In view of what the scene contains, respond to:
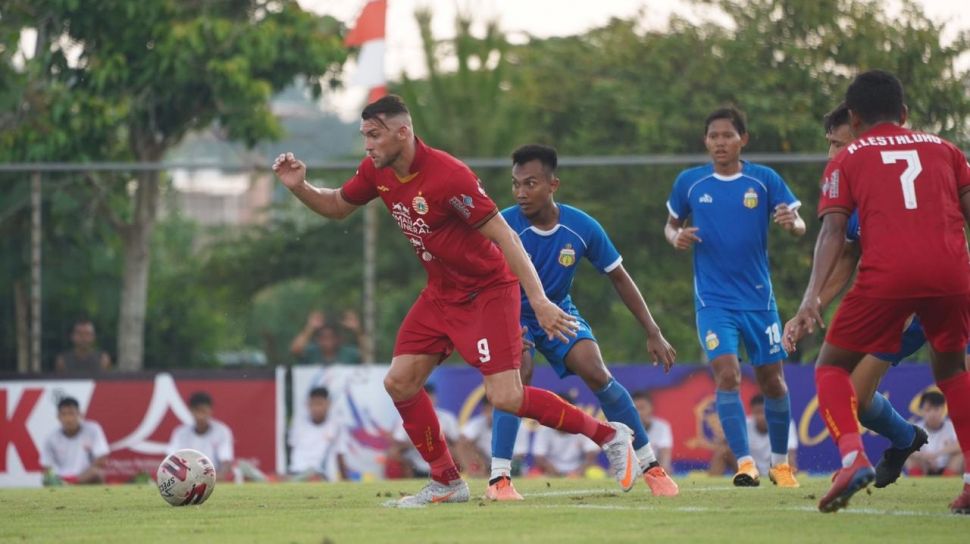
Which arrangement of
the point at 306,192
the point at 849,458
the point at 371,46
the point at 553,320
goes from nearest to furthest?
the point at 849,458 < the point at 553,320 < the point at 306,192 < the point at 371,46

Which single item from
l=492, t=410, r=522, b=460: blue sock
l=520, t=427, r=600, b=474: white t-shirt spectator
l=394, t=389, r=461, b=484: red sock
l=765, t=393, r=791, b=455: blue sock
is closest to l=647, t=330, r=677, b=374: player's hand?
l=492, t=410, r=522, b=460: blue sock

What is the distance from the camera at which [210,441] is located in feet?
51.9

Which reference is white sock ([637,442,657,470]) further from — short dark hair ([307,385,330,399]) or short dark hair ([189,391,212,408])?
short dark hair ([189,391,212,408])

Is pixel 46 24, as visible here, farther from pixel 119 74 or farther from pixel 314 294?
pixel 314 294

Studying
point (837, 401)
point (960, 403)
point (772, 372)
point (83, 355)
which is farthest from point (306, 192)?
point (83, 355)

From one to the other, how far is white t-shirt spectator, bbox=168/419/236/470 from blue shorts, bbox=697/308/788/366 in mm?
6405

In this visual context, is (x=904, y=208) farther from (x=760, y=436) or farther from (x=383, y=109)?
(x=760, y=436)

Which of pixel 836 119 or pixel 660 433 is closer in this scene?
pixel 836 119

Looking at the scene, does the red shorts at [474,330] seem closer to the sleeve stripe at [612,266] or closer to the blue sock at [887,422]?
the sleeve stripe at [612,266]

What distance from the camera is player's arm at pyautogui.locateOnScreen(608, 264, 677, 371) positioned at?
10023 millimetres

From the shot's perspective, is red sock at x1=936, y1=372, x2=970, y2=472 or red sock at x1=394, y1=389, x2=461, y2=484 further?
red sock at x1=394, y1=389, x2=461, y2=484

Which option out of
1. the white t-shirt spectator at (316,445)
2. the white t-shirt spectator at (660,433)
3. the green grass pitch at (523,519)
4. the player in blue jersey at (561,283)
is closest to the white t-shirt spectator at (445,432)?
the white t-shirt spectator at (316,445)

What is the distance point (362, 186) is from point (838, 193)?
2.71 meters

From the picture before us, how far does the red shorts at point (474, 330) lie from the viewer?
8648mm
